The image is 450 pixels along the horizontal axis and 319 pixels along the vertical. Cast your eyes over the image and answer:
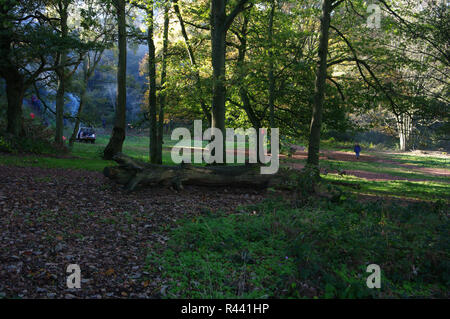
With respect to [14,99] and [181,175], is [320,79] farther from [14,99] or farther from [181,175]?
A: [14,99]

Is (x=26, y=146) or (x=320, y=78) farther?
(x=26, y=146)

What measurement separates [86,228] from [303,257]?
374 cm

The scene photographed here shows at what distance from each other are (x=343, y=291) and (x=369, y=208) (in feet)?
13.2

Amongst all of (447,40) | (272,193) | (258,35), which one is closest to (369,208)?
(272,193)

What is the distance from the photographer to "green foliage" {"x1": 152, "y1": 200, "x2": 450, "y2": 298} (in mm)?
4383

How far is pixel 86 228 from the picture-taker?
19.7 feet

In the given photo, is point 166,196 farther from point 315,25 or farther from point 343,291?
point 315,25

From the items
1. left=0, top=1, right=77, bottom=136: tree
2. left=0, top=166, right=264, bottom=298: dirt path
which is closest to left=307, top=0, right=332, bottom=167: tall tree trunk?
left=0, top=166, right=264, bottom=298: dirt path

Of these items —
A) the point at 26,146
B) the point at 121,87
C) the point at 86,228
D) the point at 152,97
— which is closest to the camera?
the point at 86,228

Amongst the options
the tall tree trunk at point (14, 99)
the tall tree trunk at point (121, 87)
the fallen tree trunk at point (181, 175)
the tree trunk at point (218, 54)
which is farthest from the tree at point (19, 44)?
the fallen tree trunk at point (181, 175)

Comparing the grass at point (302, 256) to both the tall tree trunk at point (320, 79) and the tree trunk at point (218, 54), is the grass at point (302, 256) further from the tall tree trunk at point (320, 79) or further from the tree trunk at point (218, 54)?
the tree trunk at point (218, 54)

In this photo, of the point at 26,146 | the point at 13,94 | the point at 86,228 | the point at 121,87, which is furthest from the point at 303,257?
the point at 13,94

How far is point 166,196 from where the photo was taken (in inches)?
342

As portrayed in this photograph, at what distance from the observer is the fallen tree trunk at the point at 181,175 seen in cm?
873
